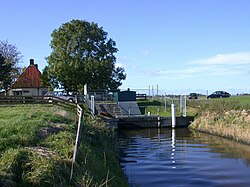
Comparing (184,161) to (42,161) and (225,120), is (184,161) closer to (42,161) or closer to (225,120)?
(225,120)

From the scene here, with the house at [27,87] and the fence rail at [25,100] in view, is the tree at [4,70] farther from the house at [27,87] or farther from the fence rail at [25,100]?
the fence rail at [25,100]

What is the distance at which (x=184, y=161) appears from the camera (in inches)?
906

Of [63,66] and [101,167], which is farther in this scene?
[63,66]

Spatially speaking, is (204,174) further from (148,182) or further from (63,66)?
(63,66)

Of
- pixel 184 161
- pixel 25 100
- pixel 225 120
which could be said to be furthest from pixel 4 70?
pixel 184 161

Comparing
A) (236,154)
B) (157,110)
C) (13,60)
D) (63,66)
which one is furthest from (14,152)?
(13,60)

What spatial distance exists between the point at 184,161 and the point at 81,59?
130ft

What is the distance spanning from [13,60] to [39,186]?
66.3 m

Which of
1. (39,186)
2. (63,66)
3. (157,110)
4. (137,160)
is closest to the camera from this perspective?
(39,186)

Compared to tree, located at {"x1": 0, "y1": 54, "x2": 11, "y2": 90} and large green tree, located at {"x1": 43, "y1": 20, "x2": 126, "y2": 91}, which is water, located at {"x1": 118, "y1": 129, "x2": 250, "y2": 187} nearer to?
large green tree, located at {"x1": 43, "y1": 20, "x2": 126, "y2": 91}

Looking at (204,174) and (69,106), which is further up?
(69,106)

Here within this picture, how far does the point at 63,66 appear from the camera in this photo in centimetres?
5944

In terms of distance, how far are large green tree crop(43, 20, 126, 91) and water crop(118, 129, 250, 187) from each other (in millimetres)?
24503

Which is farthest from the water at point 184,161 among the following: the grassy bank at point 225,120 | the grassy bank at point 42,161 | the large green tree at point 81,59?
the large green tree at point 81,59
